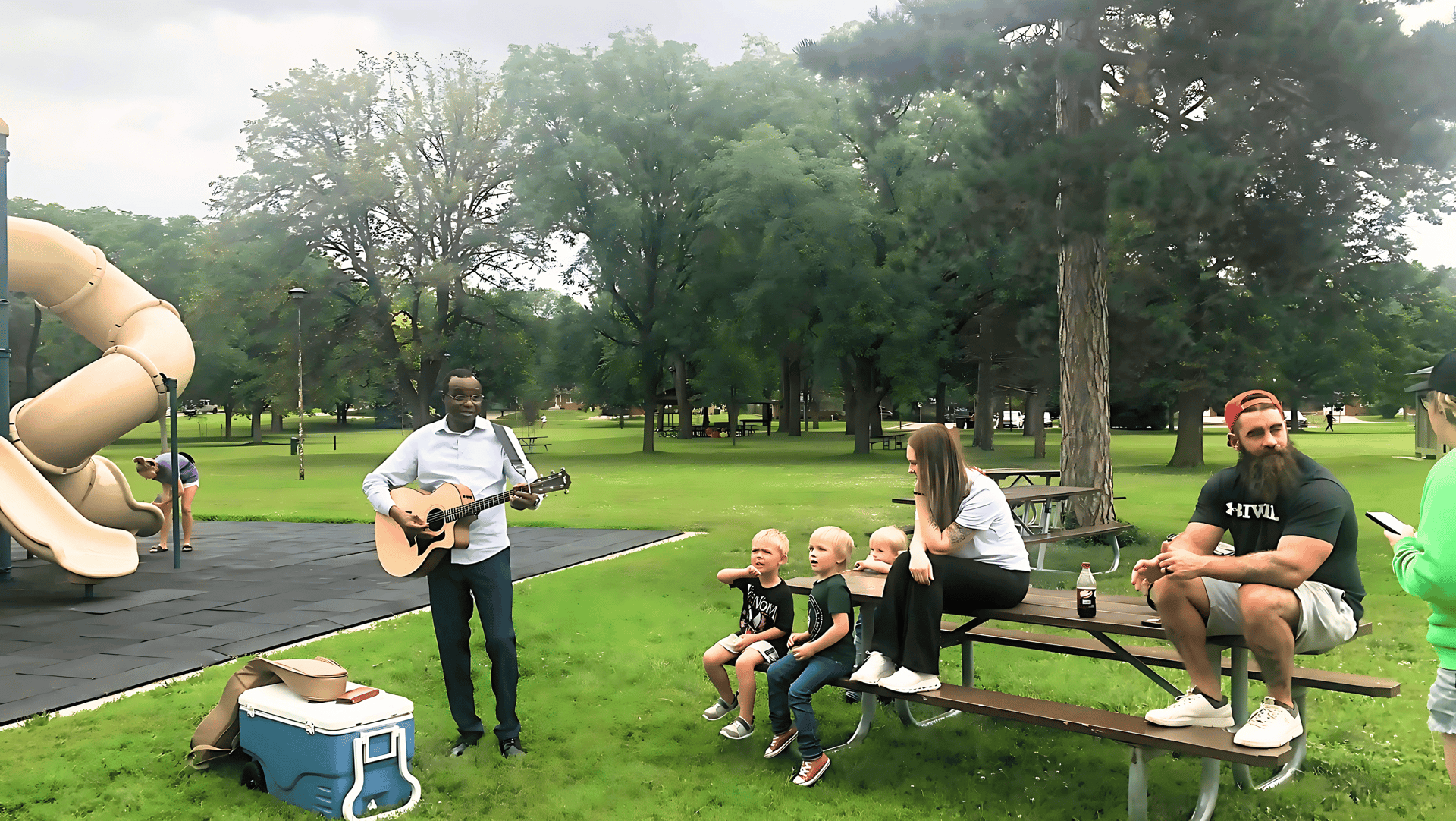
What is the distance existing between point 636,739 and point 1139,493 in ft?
54.2

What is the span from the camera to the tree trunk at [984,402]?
111ft

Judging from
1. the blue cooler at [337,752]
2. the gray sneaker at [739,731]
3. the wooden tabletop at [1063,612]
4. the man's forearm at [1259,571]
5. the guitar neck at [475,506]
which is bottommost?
the gray sneaker at [739,731]

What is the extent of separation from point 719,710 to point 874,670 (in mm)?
1115

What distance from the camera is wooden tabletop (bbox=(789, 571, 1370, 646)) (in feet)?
14.5

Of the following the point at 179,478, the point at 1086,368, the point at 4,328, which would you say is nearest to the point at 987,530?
the point at 1086,368

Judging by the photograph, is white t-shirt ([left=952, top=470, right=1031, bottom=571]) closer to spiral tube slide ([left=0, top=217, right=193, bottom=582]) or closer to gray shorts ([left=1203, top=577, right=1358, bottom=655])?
gray shorts ([left=1203, top=577, right=1358, bottom=655])

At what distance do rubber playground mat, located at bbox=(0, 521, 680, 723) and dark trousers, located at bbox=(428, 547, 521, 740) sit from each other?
262 cm

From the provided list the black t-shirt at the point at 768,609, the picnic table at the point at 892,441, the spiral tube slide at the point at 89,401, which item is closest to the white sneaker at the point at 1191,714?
the black t-shirt at the point at 768,609

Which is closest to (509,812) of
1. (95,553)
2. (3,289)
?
(95,553)

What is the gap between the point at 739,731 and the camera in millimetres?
5328

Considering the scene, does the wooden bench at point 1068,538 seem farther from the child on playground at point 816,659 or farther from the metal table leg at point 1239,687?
the metal table leg at point 1239,687

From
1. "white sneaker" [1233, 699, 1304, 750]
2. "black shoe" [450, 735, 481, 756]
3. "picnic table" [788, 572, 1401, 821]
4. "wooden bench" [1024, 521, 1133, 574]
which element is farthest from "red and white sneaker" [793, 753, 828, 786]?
"wooden bench" [1024, 521, 1133, 574]

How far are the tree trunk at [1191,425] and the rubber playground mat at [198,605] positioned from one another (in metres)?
19.5

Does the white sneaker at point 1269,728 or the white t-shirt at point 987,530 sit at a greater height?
the white t-shirt at point 987,530
